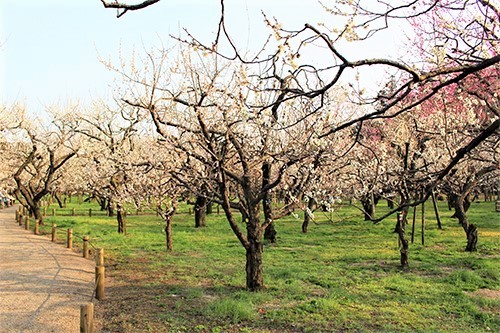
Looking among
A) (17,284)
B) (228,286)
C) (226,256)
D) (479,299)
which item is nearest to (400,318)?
(479,299)

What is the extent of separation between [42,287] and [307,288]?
653cm

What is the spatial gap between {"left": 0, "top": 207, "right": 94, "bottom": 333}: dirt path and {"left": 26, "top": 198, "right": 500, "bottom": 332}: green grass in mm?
720

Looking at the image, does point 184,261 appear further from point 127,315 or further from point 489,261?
point 489,261

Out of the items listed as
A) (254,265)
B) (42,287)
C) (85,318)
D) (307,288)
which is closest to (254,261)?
(254,265)

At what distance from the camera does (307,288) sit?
33.1 ft

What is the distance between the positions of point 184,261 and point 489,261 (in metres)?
9.96

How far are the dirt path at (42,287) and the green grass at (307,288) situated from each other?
0.72 meters

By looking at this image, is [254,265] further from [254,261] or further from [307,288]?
[307,288]

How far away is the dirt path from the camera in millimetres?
7595

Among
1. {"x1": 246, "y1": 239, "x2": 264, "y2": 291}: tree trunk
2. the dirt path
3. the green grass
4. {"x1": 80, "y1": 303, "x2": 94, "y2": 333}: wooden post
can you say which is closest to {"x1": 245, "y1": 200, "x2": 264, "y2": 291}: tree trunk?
{"x1": 246, "y1": 239, "x2": 264, "y2": 291}: tree trunk

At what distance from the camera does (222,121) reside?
10891mm

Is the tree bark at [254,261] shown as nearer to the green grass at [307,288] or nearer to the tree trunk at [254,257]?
the tree trunk at [254,257]

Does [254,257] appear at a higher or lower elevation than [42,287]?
higher

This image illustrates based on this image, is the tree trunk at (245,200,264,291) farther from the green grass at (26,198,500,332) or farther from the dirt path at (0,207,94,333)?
the dirt path at (0,207,94,333)
